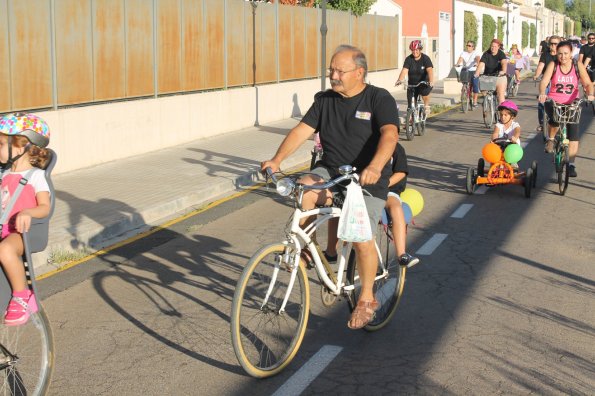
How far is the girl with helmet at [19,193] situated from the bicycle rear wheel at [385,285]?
6.92ft

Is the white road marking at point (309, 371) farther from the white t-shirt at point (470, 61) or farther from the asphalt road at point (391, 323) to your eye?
the white t-shirt at point (470, 61)

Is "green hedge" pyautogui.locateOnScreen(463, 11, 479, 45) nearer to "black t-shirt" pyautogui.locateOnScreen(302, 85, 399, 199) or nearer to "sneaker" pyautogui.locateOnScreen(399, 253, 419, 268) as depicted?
"sneaker" pyautogui.locateOnScreen(399, 253, 419, 268)

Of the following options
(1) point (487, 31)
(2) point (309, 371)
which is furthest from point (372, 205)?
(1) point (487, 31)

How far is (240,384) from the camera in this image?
5.63 metres

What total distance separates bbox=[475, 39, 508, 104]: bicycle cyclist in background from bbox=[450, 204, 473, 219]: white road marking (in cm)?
975

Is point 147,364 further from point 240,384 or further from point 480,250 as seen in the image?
point 480,250

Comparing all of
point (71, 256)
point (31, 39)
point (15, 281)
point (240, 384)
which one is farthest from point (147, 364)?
point (31, 39)

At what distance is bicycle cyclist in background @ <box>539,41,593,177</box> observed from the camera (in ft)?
42.5

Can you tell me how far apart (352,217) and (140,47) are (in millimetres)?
12171

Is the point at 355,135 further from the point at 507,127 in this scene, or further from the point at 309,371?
the point at 507,127

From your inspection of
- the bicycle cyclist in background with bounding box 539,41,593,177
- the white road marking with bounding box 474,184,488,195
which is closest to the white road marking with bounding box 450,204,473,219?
the white road marking with bounding box 474,184,488,195

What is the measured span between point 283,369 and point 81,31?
10.7 metres

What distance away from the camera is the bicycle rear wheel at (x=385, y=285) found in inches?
256

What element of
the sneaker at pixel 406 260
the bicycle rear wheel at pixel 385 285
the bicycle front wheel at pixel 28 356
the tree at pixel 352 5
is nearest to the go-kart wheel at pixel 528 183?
the bicycle rear wheel at pixel 385 285
